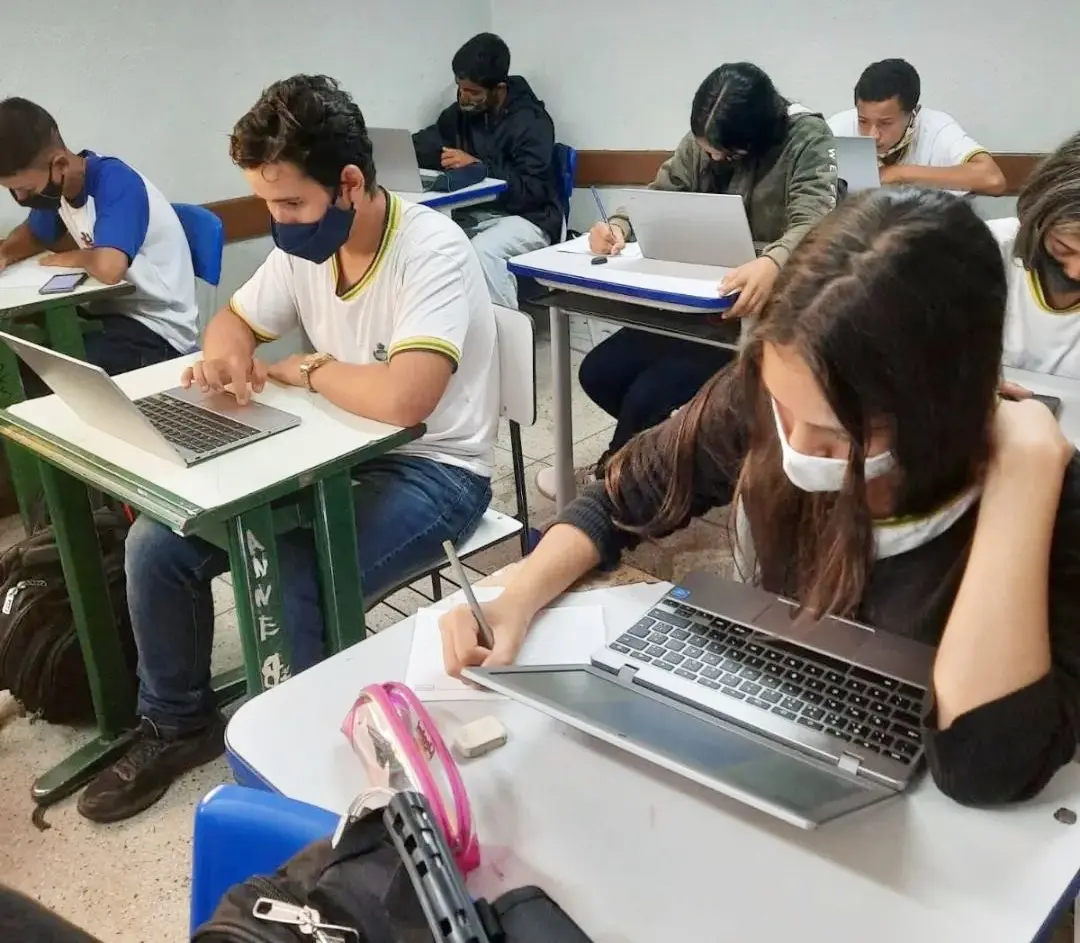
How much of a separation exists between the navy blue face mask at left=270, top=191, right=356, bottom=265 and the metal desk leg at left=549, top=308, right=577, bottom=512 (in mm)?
857

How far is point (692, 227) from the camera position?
7.54ft

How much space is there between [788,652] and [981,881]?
0.84ft

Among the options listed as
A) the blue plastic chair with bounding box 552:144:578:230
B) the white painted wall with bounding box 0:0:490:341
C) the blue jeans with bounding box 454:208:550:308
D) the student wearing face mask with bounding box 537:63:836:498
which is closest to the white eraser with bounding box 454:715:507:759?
the student wearing face mask with bounding box 537:63:836:498

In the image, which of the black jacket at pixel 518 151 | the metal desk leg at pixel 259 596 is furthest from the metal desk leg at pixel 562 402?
the black jacket at pixel 518 151

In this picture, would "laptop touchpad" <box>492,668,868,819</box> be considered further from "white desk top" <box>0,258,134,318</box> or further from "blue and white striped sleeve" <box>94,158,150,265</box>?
"blue and white striped sleeve" <box>94,158,150,265</box>

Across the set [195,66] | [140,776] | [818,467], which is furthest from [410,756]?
[195,66]

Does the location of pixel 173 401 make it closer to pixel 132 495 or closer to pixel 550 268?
pixel 132 495

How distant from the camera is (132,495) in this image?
4.62 ft

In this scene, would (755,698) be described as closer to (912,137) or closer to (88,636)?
(88,636)

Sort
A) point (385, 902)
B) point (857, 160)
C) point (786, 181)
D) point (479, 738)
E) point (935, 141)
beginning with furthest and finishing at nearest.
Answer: point (935, 141)
point (857, 160)
point (786, 181)
point (479, 738)
point (385, 902)

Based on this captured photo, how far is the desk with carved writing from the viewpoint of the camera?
1.41 metres

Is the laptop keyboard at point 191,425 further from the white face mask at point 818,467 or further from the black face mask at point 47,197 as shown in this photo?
the black face mask at point 47,197

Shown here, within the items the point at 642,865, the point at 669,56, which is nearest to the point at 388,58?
the point at 669,56

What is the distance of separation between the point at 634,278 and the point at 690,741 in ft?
5.23
